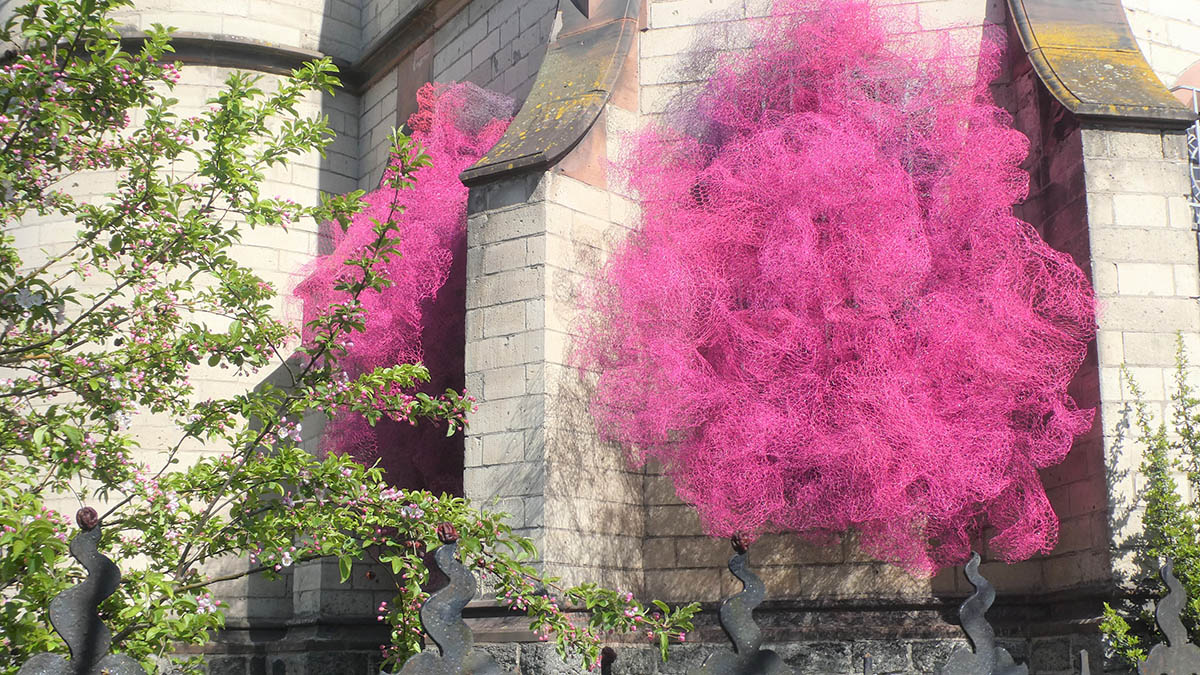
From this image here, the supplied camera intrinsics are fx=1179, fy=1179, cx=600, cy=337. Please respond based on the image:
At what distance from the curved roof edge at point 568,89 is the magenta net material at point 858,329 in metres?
0.87

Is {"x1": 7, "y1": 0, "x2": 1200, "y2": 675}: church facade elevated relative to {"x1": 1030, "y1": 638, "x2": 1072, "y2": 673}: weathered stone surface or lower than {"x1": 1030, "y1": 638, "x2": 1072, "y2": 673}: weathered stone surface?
elevated

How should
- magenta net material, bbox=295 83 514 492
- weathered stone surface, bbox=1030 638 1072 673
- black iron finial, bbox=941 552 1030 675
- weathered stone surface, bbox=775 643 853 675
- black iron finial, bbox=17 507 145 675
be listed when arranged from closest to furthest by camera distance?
1. black iron finial, bbox=17 507 145 675
2. black iron finial, bbox=941 552 1030 675
3. weathered stone surface, bbox=1030 638 1072 673
4. weathered stone surface, bbox=775 643 853 675
5. magenta net material, bbox=295 83 514 492

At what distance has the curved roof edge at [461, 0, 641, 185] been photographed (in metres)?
7.61

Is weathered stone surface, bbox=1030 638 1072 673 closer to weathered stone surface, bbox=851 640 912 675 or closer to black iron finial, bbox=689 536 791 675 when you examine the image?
weathered stone surface, bbox=851 640 912 675

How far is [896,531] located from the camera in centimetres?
675

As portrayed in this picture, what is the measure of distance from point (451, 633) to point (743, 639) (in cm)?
57

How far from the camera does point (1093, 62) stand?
24.4ft

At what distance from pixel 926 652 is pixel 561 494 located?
2326 mm

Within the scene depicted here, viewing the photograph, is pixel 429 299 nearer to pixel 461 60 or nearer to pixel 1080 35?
pixel 461 60

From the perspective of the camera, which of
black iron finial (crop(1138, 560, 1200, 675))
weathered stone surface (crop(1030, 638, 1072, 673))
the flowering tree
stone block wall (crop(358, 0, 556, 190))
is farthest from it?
stone block wall (crop(358, 0, 556, 190))

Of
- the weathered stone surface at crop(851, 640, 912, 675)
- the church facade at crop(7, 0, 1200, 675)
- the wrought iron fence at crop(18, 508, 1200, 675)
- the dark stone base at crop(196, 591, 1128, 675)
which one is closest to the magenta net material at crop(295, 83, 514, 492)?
the church facade at crop(7, 0, 1200, 675)

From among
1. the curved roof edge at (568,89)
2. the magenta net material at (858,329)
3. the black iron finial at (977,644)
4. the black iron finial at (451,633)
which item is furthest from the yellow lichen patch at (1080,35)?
the black iron finial at (451,633)

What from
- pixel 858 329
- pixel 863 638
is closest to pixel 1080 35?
pixel 858 329

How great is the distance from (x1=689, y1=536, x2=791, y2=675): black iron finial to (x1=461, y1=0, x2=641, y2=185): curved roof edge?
550 centimetres
